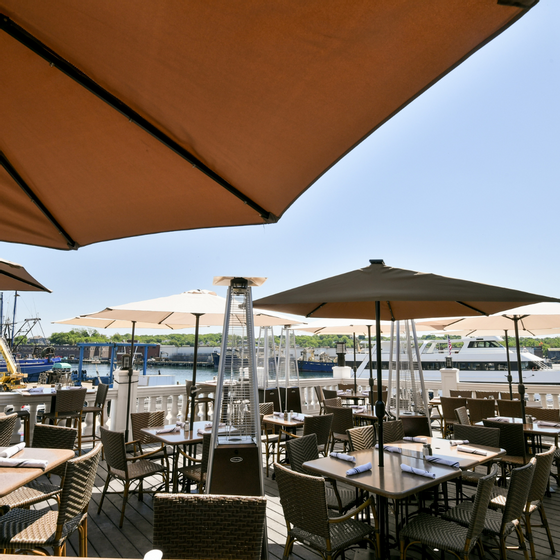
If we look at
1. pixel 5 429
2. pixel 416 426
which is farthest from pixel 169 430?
pixel 416 426

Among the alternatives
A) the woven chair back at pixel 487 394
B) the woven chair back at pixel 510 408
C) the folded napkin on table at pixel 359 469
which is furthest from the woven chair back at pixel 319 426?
the woven chair back at pixel 487 394

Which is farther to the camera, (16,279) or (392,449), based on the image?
(392,449)

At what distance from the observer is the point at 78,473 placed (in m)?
2.69

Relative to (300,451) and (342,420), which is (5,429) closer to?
(300,451)

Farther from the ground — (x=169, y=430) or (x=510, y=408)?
(x=510, y=408)

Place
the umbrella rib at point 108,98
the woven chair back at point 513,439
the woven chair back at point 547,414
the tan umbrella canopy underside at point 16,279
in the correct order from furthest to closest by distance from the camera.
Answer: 1. the woven chair back at point 547,414
2. the woven chair back at point 513,439
3. the tan umbrella canopy underside at point 16,279
4. the umbrella rib at point 108,98

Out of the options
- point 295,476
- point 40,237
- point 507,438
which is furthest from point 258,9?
point 507,438

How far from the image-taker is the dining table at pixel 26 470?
8.00 ft

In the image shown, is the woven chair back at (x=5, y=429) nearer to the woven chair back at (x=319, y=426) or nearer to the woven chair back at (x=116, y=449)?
the woven chair back at (x=116, y=449)

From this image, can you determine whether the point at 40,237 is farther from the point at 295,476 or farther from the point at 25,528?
the point at 295,476

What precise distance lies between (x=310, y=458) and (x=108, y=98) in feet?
11.6

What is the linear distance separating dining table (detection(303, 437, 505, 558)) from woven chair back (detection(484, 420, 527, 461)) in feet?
3.82

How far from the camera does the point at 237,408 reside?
3635 millimetres

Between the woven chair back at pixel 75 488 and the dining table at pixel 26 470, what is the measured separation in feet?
0.79
